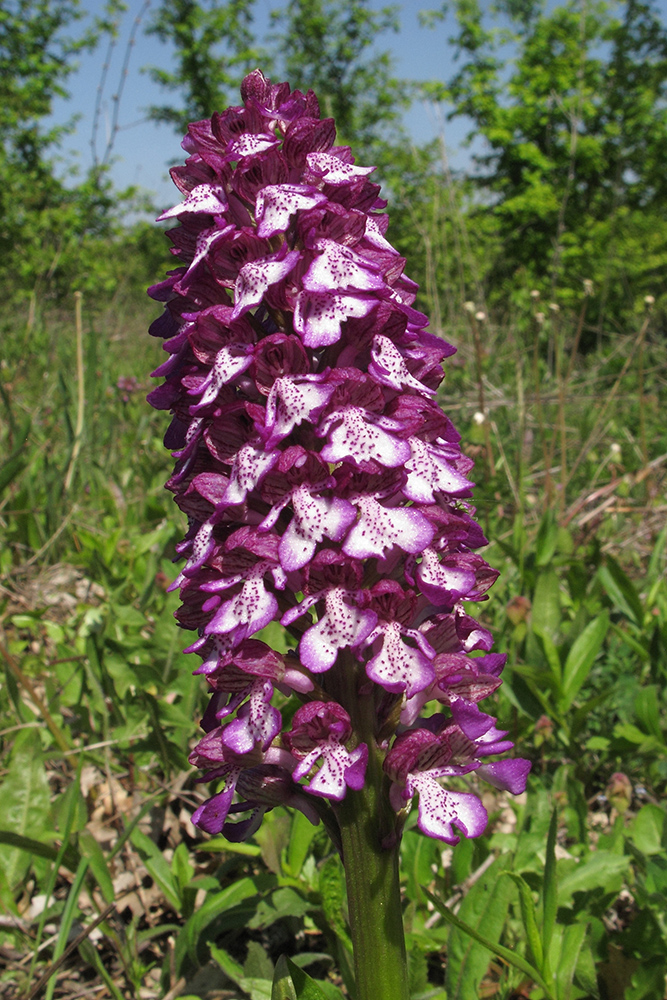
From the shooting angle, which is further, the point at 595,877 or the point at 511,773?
the point at 595,877

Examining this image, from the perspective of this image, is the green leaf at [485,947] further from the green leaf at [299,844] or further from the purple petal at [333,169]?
the purple petal at [333,169]

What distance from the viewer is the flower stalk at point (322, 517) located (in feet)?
4.15

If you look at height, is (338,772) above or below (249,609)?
below

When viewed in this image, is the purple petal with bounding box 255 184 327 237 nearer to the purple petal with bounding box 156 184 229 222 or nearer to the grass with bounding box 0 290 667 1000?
the purple petal with bounding box 156 184 229 222

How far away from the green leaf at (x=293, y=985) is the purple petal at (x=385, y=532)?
66 centimetres

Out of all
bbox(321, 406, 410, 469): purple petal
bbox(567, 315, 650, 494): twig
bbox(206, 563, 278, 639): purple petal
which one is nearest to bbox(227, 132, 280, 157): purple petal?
bbox(321, 406, 410, 469): purple petal

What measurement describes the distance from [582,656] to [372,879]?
1526mm

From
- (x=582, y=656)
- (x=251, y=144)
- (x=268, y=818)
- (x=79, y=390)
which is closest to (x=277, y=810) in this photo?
(x=268, y=818)

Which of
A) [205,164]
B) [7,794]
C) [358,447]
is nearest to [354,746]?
[358,447]

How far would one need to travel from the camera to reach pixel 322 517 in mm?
1255

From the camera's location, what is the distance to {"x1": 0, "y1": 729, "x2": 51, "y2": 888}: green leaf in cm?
228

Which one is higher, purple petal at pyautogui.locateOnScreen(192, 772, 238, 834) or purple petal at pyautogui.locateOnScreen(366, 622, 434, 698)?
purple petal at pyautogui.locateOnScreen(366, 622, 434, 698)

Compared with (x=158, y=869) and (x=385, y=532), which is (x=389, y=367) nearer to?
(x=385, y=532)

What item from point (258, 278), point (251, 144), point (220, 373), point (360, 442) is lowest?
point (360, 442)
